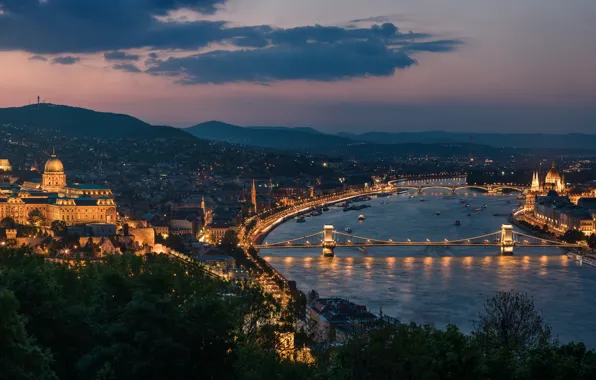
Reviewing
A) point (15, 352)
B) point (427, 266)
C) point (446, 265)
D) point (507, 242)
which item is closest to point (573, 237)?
point (507, 242)

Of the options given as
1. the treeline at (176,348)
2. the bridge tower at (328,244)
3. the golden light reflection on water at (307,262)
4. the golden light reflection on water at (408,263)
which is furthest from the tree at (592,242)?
the treeline at (176,348)

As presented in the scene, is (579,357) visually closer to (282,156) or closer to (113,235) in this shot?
(113,235)

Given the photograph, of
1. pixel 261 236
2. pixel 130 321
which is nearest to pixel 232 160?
pixel 261 236

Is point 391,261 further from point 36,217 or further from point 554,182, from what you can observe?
point 554,182

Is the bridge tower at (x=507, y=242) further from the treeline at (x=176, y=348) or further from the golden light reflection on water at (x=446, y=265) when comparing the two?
the treeline at (x=176, y=348)

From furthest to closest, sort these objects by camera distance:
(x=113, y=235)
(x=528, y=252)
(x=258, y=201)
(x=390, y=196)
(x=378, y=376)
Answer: (x=390, y=196)
(x=258, y=201)
(x=528, y=252)
(x=113, y=235)
(x=378, y=376)

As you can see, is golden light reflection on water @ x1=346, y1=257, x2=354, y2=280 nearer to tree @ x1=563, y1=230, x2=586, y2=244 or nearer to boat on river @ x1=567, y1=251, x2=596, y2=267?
boat on river @ x1=567, y1=251, x2=596, y2=267

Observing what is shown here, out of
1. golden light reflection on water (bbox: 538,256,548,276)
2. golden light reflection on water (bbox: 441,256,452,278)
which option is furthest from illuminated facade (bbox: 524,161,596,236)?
golden light reflection on water (bbox: 441,256,452,278)
